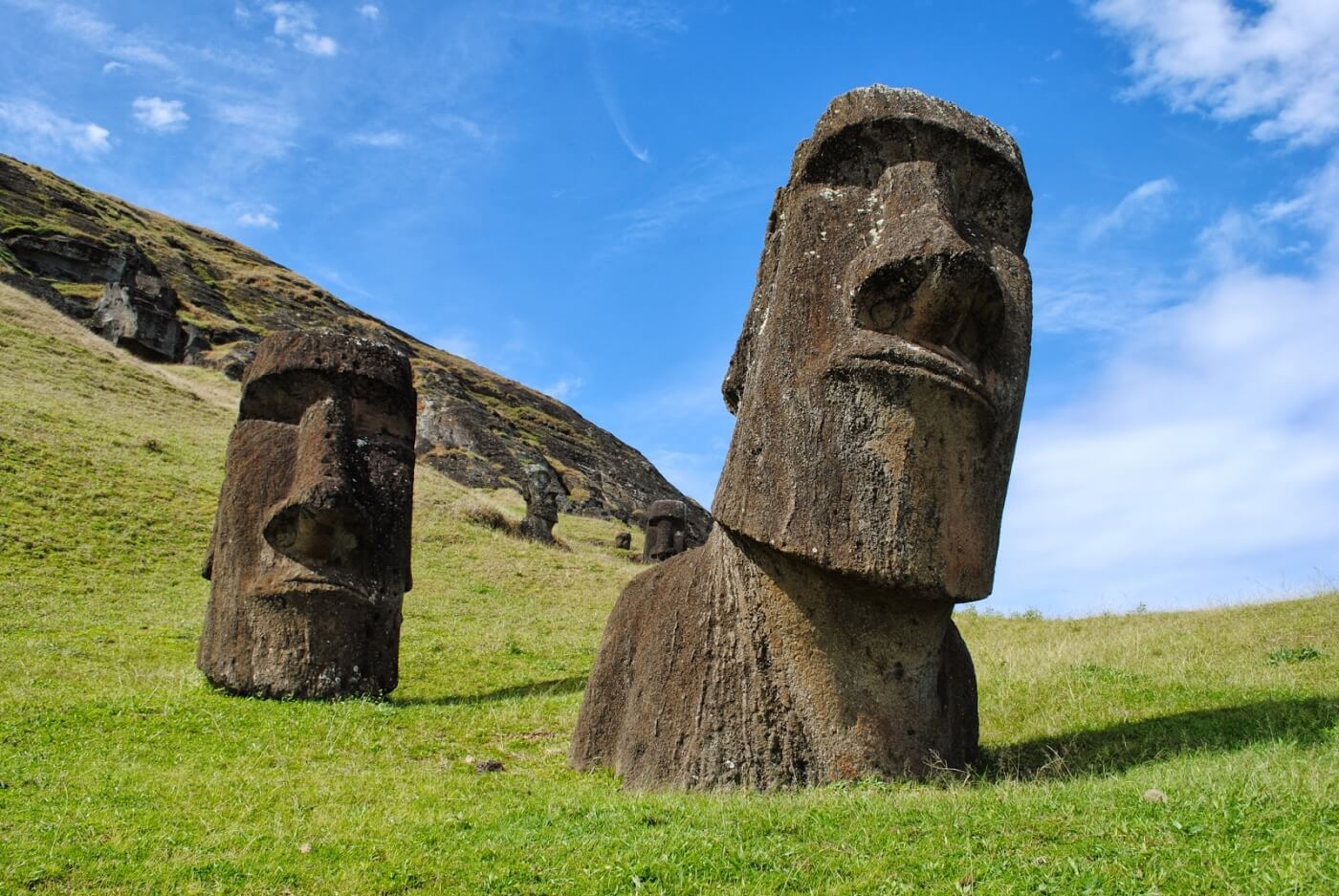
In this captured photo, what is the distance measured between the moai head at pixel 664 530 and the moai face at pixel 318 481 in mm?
20584

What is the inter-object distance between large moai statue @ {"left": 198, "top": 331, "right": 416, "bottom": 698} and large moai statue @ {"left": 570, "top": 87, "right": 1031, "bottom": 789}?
182 inches

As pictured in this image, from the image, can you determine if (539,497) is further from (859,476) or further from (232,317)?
(232,317)

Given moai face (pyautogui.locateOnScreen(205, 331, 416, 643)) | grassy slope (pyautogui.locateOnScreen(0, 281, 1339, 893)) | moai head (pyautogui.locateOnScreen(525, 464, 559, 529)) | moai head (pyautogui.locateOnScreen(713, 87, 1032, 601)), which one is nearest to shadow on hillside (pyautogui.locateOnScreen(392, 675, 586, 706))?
grassy slope (pyautogui.locateOnScreen(0, 281, 1339, 893))

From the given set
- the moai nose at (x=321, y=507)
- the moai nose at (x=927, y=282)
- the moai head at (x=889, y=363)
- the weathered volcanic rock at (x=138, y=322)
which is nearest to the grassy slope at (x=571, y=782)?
the moai head at (x=889, y=363)

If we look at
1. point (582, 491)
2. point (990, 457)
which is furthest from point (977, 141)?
point (582, 491)

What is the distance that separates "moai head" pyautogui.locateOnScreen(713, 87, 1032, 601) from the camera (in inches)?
232

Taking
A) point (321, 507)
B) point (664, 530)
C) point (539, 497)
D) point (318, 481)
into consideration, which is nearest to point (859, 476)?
point (321, 507)

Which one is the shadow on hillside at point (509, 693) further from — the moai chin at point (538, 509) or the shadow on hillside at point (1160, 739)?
the moai chin at point (538, 509)

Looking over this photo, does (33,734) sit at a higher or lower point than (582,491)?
lower

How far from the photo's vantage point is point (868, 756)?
237 inches

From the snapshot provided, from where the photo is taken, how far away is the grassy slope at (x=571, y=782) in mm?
4391

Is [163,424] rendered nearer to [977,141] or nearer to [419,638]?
[419,638]

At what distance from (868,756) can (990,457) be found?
5.75 feet

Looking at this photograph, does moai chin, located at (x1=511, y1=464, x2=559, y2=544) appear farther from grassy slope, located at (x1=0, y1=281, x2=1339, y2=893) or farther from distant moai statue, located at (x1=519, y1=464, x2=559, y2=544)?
grassy slope, located at (x1=0, y1=281, x2=1339, y2=893)
